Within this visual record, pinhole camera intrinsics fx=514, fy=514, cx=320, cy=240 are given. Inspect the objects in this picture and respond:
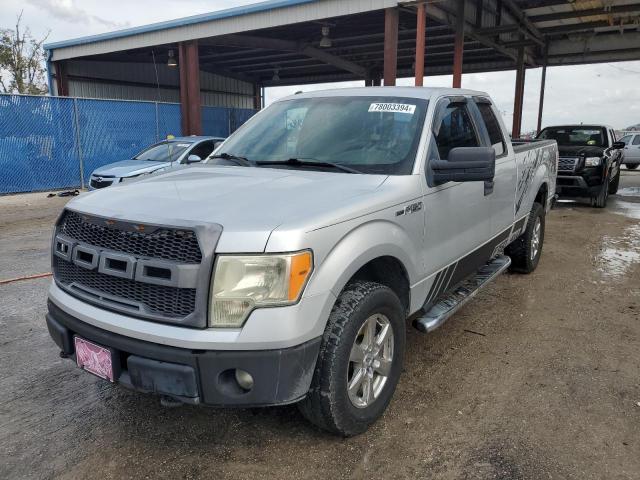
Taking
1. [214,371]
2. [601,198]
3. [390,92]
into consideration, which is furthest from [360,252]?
[601,198]

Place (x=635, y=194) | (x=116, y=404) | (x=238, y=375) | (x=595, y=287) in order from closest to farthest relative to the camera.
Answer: (x=238, y=375)
(x=116, y=404)
(x=595, y=287)
(x=635, y=194)

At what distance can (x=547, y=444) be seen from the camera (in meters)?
2.72

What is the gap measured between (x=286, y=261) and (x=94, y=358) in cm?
112

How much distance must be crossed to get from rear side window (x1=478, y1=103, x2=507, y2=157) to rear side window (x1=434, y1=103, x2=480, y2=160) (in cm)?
37

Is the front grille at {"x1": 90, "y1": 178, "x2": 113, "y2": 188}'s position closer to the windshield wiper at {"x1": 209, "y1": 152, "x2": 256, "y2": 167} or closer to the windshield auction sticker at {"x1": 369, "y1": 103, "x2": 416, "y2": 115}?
the windshield wiper at {"x1": 209, "y1": 152, "x2": 256, "y2": 167}

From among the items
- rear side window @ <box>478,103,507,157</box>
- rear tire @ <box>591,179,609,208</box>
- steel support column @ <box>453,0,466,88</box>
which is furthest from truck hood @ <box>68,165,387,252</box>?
steel support column @ <box>453,0,466,88</box>

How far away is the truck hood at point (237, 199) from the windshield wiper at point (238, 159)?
10.3 inches

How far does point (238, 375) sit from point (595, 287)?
4683 mm

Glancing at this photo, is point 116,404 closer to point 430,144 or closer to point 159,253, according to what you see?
point 159,253

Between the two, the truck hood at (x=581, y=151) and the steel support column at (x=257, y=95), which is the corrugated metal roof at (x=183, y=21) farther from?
the steel support column at (x=257, y=95)

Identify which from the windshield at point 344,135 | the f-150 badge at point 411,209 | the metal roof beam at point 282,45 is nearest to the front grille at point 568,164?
the windshield at point 344,135

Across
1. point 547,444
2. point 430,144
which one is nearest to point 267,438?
point 547,444

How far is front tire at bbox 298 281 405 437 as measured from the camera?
97.0 inches

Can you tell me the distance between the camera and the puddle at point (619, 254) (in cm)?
633
